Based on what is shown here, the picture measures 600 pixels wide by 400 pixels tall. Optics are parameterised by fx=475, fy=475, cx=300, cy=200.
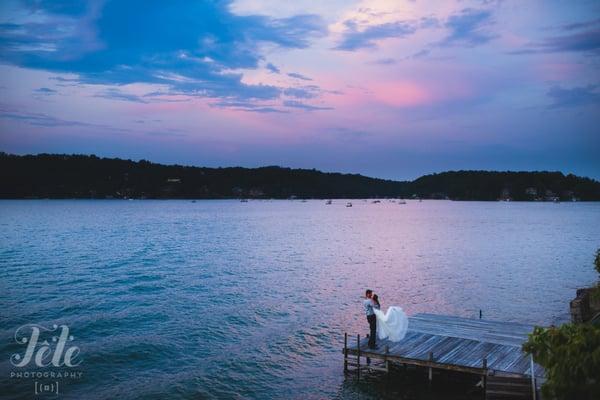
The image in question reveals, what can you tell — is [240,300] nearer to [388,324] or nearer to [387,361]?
[388,324]

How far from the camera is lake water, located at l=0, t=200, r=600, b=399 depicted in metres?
23.2

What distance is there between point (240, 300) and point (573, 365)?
33.5 m

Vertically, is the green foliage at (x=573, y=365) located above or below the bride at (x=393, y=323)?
above

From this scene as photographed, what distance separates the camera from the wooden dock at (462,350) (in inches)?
760

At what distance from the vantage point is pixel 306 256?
69125 millimetres

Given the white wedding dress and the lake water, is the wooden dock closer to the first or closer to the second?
the white wedding dress

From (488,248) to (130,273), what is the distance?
184 feet

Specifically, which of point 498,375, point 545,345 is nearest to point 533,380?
point 498,375
